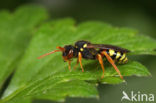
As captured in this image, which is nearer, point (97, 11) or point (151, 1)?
point (151, 1)

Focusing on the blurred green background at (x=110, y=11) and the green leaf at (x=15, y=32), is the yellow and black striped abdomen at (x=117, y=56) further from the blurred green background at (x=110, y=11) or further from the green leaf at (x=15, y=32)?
the blurred green background at (x=110, y=11)

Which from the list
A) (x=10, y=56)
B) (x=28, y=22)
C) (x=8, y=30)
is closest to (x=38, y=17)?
(x=28, y=22)

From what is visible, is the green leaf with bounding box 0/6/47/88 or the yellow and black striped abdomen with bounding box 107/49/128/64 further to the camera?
the green leaf with bounding box 0/6/47/88

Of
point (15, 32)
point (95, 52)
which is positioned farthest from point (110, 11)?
point (95, 52)

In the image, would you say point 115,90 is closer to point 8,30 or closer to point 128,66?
point 128,66

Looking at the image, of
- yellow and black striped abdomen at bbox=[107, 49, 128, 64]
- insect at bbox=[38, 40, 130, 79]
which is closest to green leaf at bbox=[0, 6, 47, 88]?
insect at bbox=[38, 40, 130, 79]

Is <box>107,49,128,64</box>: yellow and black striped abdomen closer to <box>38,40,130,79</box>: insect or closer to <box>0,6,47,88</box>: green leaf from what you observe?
<box>38,40,130,79</box>: insect

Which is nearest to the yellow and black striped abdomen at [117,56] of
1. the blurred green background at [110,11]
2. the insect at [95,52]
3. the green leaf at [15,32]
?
the insect at [95,52]
